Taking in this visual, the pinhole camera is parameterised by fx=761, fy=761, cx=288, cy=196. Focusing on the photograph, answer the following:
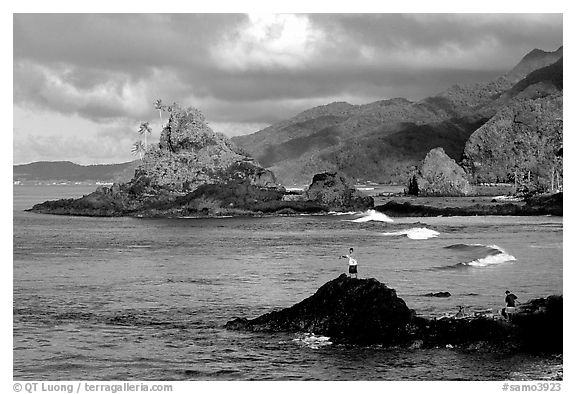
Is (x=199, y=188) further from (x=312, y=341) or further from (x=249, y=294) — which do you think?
(x=312, y=341)

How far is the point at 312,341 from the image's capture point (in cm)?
1121

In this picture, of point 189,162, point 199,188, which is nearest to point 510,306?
point 199,188

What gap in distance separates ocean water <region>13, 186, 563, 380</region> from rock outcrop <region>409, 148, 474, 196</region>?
42.8 ft

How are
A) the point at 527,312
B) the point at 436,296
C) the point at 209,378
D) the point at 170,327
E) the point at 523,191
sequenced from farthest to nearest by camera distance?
the point at 523,191 → the point at 436,296 → the point at 170,327 → the point at 527,312 → the point at 209,378

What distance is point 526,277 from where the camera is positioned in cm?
1359

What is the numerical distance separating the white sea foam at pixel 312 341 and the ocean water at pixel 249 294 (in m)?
0.02

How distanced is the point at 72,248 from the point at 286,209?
49.3ft

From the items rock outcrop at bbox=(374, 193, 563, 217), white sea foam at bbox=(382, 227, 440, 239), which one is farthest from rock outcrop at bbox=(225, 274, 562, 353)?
rock outcrop at bbox=(374, 193, 563, 217)

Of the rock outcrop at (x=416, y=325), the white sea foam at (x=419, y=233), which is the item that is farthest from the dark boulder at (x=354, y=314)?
the white sea foam at (x=419, y=233)

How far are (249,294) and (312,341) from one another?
286 cm

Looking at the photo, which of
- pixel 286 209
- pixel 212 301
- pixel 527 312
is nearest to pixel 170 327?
pixel 212 301

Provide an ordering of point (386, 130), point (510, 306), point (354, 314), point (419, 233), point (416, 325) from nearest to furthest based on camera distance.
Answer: point (416, 325)
point (354, 314)
point (510, 306)
point (419, 233)
point (386, 130)

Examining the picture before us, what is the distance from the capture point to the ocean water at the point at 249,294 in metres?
10.5
